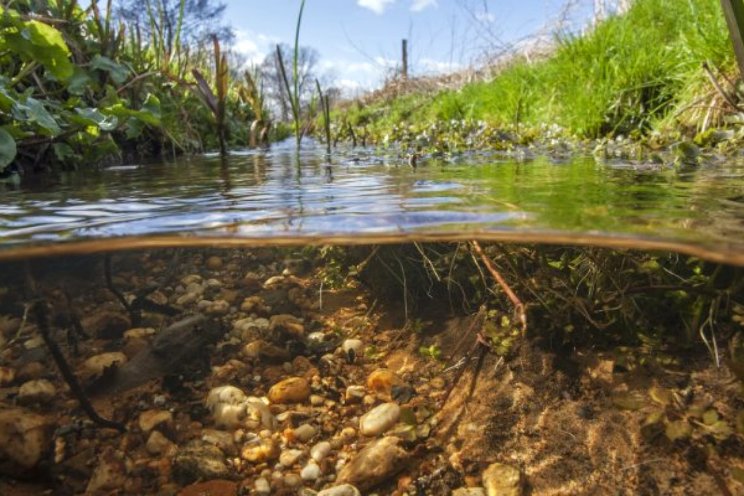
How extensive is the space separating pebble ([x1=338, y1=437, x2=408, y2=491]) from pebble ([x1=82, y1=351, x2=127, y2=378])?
1.07m

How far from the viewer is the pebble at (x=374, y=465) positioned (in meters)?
1.80

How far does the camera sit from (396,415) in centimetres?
204

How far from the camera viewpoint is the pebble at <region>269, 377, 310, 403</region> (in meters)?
2.17

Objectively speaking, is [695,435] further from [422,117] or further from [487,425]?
[422,117]

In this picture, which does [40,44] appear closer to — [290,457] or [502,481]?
[290,457]

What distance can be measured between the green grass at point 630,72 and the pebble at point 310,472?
16.2ft

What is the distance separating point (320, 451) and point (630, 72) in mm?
5894

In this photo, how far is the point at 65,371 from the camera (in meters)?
2.14

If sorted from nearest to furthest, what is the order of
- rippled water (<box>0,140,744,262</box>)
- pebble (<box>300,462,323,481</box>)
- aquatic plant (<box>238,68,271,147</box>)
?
pebble (<box>300,462,323,481</box>) < rippled water (<box>0,140,744,262</box>) < aquatic plant (<box>238,68,271,147</box>)

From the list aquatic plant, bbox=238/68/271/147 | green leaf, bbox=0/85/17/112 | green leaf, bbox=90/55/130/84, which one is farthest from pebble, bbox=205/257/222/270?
aquatic plant, bbox=238/68/271/147

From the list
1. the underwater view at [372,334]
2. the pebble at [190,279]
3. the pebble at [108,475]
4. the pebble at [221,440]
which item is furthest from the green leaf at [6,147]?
the pebble at [221,440]

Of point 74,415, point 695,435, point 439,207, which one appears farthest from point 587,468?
point 74,415

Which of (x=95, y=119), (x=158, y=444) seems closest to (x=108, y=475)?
(x=158, y=444)

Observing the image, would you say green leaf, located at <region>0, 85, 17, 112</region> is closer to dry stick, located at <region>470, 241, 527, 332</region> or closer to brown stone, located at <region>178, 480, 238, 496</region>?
brown stone, located at <region>178, 480, 238, 496</region>
